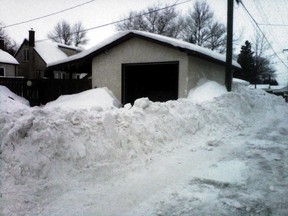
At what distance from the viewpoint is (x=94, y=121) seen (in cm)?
664

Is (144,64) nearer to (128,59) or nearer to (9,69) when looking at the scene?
(128,59)

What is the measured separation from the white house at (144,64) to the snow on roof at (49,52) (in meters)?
23.0

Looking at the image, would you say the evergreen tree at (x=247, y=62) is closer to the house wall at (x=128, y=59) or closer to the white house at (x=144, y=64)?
the white house at (x=144, y=64)

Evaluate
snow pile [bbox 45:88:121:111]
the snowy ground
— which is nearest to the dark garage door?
snow pile [bbox 45:88:121:111]

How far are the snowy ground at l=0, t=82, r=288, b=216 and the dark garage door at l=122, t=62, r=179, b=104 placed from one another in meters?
9.50

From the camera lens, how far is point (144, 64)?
52.1 ft

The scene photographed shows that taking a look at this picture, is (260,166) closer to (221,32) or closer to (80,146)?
(80,146)

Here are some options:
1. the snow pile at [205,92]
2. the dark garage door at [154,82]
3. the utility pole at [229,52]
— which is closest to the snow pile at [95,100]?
the dark garage door at [154,82]

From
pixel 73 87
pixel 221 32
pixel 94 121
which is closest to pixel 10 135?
pixel 94 121

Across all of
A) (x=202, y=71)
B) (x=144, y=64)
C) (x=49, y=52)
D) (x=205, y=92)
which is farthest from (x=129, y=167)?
(x=49, y=52)

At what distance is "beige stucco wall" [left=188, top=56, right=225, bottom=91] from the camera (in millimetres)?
14969

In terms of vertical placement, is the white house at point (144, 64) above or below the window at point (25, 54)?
below

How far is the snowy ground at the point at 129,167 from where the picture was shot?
432 cm

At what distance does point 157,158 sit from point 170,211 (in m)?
2.63
